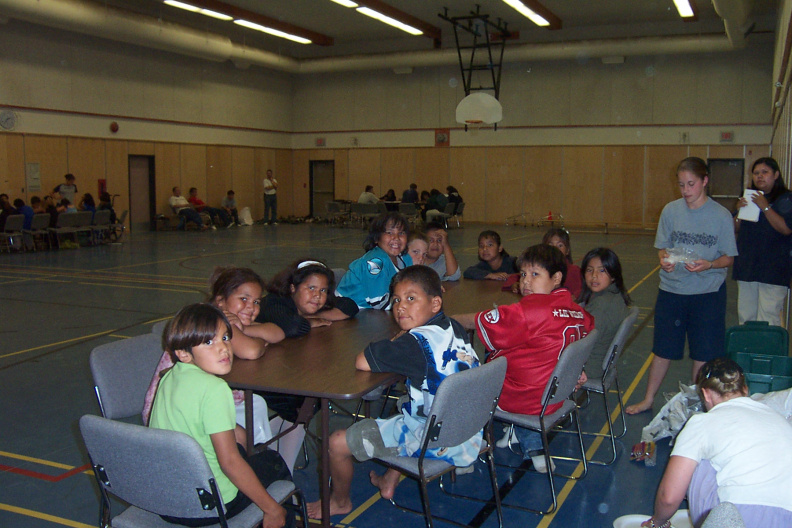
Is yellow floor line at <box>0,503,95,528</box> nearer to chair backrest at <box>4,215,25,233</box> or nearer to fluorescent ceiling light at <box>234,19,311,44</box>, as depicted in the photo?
chair backrest at <box>4,215,25,233</box>

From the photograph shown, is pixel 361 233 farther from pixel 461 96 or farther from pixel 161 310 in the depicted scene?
pixel 161 310

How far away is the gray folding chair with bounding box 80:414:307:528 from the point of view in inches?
78.8

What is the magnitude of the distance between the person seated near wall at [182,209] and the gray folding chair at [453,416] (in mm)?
18321

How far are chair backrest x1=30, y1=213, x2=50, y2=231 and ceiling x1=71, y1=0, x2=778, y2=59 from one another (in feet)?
16.9

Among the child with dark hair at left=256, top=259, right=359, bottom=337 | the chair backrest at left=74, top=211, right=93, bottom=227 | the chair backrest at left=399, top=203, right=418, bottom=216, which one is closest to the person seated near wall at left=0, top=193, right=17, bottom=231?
the chair backrest at left=74, top=211, right=93, bottom=227

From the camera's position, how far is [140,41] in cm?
1653

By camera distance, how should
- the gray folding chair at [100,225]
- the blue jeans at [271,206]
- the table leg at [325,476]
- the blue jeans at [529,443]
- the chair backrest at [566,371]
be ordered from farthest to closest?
the blue jeans at [271,206]
the gray folding chair at [100,225]
the blue jeans at [529,443]
the chair backrest at [566,371]
the table leg at [325,476]

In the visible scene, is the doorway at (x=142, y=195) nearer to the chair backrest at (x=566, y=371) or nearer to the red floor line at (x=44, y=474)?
the red floor line at (x=44, y=474)

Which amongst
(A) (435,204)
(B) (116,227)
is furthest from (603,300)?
(A) (435,204)

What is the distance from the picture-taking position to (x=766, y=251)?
16.6 ft

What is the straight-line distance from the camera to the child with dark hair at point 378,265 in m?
4.38

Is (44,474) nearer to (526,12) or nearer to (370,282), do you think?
(370,282)

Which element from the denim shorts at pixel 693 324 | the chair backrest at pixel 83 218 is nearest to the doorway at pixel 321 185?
the chair backrest at pixel 83 218

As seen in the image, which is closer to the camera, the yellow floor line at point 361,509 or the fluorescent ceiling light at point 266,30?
the yellow floor line at point 361,509
